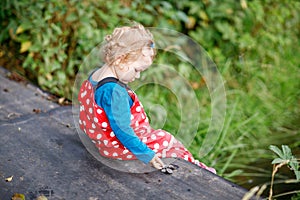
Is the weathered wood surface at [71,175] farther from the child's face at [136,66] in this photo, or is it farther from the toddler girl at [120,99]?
the child's face at [136,66]

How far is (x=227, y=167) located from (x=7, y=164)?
5.05 ft

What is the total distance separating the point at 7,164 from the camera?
89.8 inches

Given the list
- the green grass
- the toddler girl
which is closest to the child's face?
the toddler girl

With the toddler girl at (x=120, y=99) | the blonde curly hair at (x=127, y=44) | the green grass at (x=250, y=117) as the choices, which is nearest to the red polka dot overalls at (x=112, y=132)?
the toddler girl at (x=120, y=99)

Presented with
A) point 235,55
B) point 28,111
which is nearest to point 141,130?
point 28,111

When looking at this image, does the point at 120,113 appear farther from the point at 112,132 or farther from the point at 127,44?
the point at 127,44

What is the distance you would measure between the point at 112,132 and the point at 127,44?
41 cm

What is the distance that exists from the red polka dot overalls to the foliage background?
83 centimetres

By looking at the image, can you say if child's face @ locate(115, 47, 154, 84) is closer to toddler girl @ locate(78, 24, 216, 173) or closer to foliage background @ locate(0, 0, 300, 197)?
→ toddler girl @ locate(78, 24, 216, 173)

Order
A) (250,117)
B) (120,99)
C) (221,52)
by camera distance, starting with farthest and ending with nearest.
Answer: (221,52) → (250,117) → (120,99)

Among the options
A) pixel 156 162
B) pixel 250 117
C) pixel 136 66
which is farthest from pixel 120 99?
pixel 250 117

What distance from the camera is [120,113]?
6.68ft

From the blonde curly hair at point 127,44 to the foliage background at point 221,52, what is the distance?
1.26 metres

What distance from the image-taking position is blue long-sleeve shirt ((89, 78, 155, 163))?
203cm
